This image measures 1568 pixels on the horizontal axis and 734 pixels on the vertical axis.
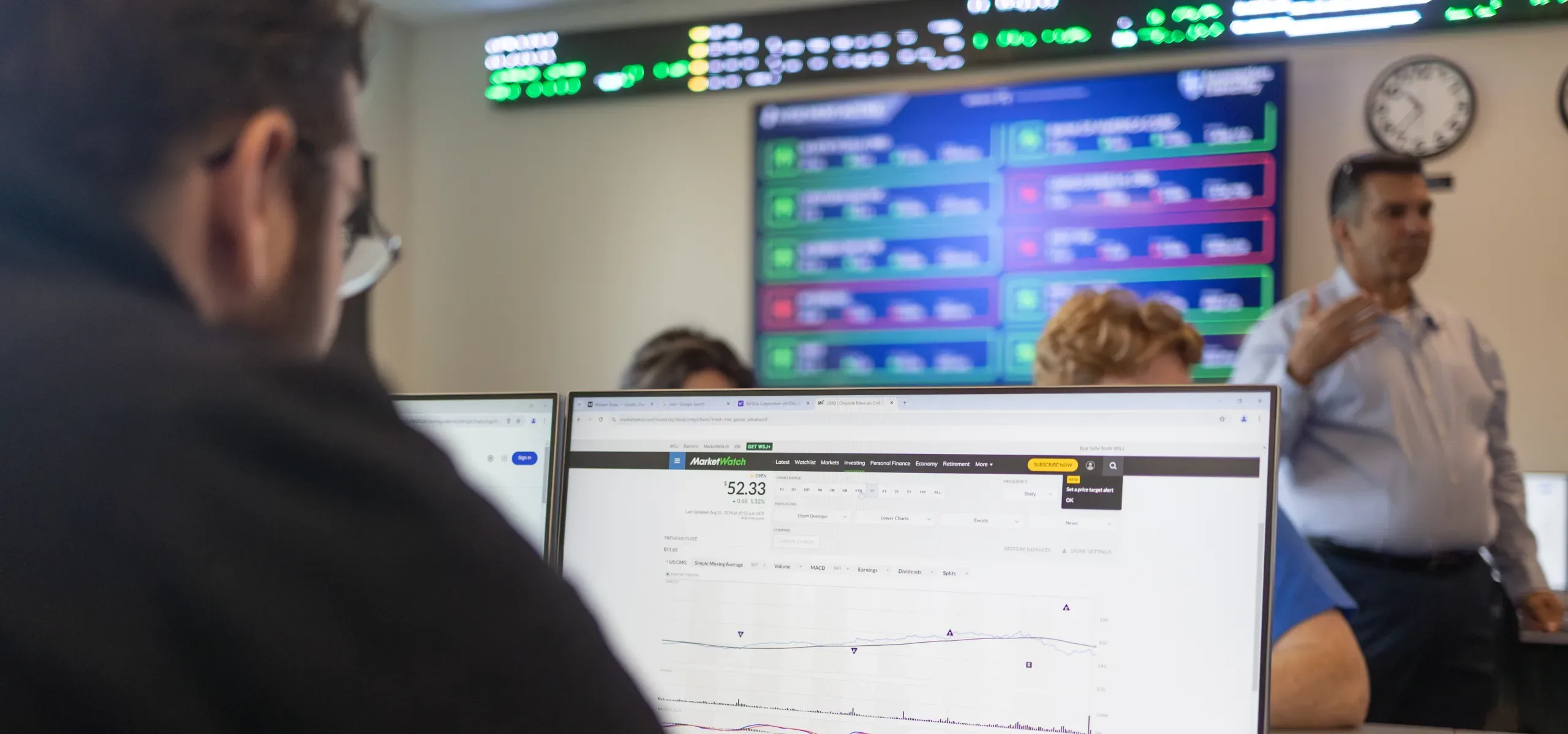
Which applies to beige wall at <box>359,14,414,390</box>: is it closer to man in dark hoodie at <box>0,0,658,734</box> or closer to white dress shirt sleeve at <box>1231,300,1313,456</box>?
white dress shirt sleeve at <box>1231,300,1313,456</box>

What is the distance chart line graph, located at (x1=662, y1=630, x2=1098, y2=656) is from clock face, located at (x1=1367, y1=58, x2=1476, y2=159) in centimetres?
Result: 265

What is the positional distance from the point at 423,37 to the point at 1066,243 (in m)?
2.40

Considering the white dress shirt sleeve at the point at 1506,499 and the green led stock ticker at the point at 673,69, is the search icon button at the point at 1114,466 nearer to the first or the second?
the white dress shirt sleeve at the point at 1506,499

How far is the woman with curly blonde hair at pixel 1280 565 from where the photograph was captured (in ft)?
3.64

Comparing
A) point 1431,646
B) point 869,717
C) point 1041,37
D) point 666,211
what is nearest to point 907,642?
point 869,717

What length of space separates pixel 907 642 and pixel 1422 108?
273 cm

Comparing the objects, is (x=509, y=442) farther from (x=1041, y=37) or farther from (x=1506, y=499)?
(x=1041, y=37)

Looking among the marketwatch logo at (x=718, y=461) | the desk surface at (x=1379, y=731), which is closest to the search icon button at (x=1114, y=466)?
the marketwatch logo at (x=718, y=461)

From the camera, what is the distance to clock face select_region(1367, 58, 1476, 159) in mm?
2914

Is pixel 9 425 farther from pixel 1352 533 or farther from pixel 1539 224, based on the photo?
pixel 1539 224

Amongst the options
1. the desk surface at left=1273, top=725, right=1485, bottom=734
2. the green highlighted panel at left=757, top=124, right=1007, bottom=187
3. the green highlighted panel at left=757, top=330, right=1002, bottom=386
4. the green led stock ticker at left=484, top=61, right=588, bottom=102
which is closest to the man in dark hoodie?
the desk surface at left=1273, top=725, right=1485, bottom=734

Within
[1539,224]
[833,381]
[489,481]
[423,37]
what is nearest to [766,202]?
[833,381]

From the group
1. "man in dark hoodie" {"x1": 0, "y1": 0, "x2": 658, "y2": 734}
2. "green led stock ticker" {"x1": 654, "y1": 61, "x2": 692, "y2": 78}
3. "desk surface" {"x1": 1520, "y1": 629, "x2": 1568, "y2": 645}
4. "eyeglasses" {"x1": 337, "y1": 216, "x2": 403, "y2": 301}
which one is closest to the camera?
"man in dark hoodie" {"x1": 0, "y1": 0, "x2": 658, "y2": 734}

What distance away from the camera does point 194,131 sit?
0.48m
